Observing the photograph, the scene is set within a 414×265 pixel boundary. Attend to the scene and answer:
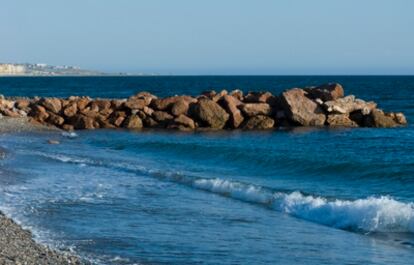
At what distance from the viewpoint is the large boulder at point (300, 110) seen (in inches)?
1615

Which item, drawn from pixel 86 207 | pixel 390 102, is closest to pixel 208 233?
pixel 86 207

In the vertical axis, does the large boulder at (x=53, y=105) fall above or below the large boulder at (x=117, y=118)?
above

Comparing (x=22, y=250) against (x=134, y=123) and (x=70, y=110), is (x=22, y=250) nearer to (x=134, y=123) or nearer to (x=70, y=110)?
(x=134, y=123)

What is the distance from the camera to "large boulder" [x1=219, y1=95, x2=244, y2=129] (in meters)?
41.1

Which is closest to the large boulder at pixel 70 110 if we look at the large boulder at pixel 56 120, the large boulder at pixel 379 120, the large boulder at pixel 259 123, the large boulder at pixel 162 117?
the large boulder at pixel 56 120

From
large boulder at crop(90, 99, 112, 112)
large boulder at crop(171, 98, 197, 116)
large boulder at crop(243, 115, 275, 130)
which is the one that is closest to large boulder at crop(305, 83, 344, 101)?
large boulder at crop(243, 115, 275, 130)

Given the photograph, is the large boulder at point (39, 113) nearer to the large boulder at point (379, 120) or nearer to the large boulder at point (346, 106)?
the large boulder at point (346, 106)

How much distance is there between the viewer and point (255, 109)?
138 feet

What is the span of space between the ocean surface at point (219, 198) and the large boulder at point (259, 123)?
6.14m

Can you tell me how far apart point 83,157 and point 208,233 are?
16.0m

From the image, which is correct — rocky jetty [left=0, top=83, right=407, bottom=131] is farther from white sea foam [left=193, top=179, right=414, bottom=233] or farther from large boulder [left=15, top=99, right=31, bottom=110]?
white sea foam [left=193, top=179, right=414, bottom=233]

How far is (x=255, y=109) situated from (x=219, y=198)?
23260mm

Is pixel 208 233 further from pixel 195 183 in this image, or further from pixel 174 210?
pixel 195 183

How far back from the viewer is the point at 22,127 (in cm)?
4125
